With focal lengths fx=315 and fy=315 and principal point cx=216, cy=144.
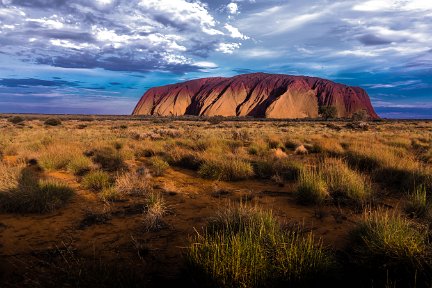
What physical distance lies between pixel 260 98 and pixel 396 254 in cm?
12433

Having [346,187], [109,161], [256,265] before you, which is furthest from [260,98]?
[256,265]

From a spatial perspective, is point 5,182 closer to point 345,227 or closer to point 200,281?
point 200,281

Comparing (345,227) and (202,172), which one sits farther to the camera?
(202,172)

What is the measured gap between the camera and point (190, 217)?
5.45m

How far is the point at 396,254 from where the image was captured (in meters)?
3.06

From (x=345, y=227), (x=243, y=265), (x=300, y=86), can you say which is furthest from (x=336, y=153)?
(x=300, y=86)

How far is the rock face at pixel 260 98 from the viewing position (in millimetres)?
118312

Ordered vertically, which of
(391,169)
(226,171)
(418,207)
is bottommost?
(226,171)

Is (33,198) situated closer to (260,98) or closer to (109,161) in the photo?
(109,161)

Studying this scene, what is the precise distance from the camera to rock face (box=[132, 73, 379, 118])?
118 meters

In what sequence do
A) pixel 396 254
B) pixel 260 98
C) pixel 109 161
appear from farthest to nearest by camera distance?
pixel 260 98, pixel 109 161, pixel 396 254

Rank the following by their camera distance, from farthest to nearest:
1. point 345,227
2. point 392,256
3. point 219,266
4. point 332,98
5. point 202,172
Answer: point 332,98, point 202,172, point 345,227, point 392,256, point 219,266

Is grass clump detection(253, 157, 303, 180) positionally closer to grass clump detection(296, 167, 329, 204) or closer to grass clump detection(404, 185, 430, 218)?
grass clump detection(296, 167, 329, 204)

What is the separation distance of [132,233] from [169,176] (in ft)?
14.6
